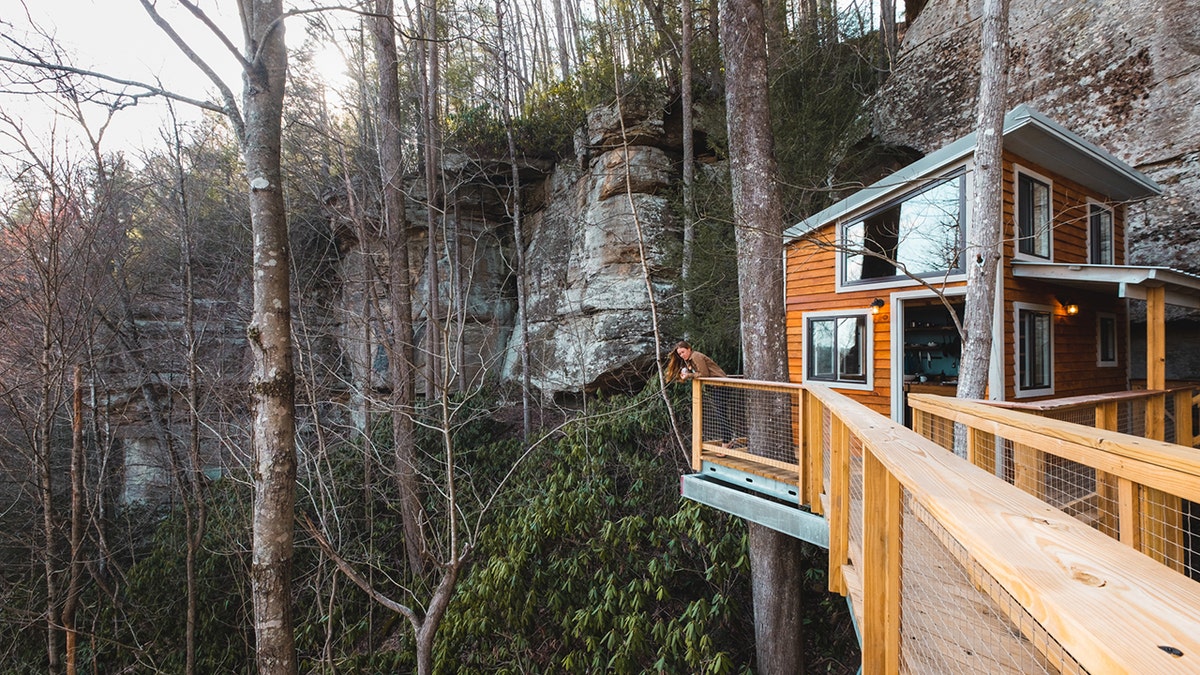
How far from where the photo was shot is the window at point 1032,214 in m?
6.65

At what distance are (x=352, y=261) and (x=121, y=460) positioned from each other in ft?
23.3

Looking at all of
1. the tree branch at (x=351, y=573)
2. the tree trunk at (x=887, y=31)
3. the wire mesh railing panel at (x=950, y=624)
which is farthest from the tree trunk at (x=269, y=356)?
the tree trunk at (x=887, y=31)

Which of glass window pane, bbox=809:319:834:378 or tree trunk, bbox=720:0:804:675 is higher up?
tree trunk, bbox=720:0:804:675

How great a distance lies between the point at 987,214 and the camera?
16.8 feet

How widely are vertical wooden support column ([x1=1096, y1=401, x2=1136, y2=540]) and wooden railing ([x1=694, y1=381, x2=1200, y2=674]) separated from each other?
100 mm

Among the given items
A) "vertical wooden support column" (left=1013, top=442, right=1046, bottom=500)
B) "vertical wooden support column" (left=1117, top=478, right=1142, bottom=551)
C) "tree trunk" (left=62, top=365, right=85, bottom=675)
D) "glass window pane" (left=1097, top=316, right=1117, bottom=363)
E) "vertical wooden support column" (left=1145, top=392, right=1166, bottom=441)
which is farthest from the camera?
"glass window pane" (left=1097, top=316, right=1117, bottom=363)

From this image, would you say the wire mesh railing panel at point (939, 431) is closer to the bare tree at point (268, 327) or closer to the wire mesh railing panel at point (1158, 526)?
the wire mesh railing panel at point (1158, 526)

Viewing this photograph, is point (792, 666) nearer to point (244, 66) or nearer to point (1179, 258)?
point (244, 66)

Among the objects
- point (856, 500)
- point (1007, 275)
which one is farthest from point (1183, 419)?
point (856, 500)

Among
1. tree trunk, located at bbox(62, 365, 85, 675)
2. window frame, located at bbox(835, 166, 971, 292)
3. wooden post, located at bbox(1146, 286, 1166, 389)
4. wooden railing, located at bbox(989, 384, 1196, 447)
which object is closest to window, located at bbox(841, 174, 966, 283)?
window frame, located at bbox(835, 166, 971, 292)

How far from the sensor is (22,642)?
7867 mm

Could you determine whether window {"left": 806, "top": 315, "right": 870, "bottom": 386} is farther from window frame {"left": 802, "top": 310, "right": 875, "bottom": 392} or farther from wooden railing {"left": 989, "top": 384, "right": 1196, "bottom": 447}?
wooden railing {"left": 989, "top": 384, "right": 1196, "bottom": 447}

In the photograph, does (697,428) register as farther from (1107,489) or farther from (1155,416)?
(1155,416)

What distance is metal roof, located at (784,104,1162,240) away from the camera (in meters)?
6.06
